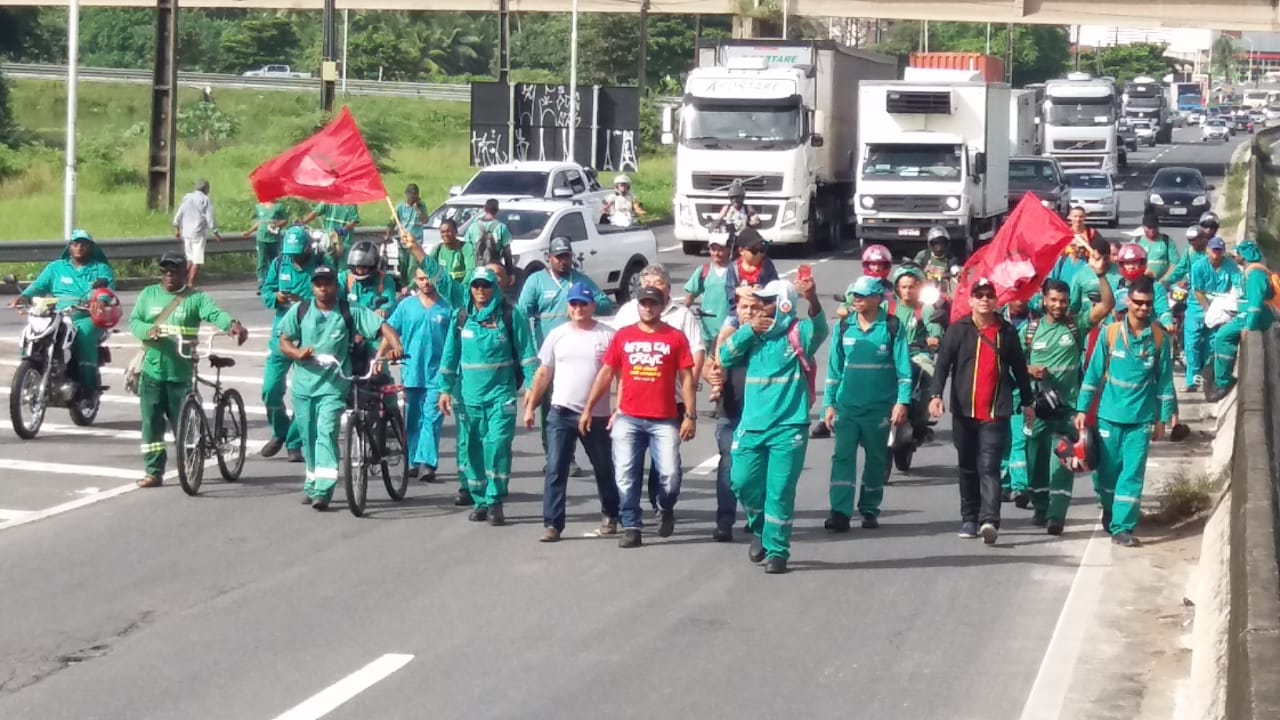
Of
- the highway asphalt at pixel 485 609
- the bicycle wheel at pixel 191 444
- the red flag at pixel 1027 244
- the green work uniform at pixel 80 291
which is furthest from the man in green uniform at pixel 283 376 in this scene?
the red flag at pixel 1027 244

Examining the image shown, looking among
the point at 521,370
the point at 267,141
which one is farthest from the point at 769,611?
the point at 267,141

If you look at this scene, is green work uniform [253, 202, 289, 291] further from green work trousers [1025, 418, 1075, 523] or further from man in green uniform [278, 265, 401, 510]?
green work trousers [1025, 418, 1075, 523]

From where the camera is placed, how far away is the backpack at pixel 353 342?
42.7 ft

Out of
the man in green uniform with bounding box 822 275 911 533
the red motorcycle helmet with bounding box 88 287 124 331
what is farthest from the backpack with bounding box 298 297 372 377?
the man in green uniform with bounding box 822 275 911 533

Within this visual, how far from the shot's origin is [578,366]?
12.0 metres

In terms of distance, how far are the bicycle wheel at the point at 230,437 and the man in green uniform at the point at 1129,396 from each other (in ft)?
20.3

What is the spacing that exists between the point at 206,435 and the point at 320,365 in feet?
4.34

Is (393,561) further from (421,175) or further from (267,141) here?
(267,141)

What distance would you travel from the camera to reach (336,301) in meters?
13.1

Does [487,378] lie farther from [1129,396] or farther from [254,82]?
[254,82]

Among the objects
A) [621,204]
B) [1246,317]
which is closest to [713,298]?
[1246,317]

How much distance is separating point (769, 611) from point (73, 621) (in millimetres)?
3726

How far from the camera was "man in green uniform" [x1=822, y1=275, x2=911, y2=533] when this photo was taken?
1233cm

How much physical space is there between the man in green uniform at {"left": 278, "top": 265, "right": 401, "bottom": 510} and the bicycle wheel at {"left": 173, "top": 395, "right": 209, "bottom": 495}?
0.84 metres
